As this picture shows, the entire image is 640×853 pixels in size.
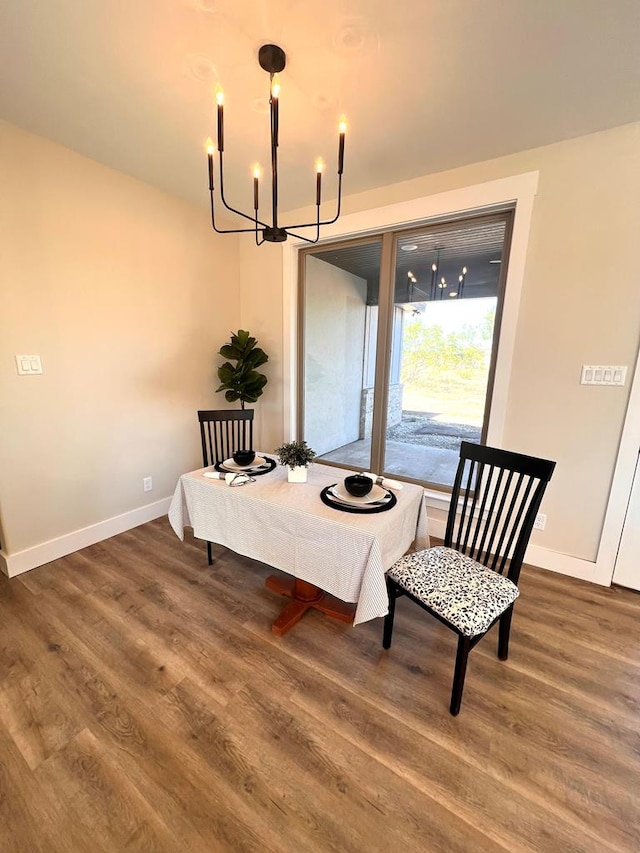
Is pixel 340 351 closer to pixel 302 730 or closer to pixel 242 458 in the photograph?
pixel 242 458

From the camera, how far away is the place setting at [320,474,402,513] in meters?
1.63

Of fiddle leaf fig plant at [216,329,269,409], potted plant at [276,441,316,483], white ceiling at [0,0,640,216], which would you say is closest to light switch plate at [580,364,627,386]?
white ceiling at [0,0,640,216]

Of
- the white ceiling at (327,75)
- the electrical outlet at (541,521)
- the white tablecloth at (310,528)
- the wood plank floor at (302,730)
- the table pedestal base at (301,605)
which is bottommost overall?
the wood plank floor at (302,730)

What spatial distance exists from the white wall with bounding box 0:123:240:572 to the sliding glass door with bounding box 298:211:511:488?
1127 mm

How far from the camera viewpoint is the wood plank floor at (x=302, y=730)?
42.9 inches

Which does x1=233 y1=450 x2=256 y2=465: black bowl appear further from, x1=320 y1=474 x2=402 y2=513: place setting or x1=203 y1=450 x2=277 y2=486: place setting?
x1=320 y1=474 x2=402 y2=513: place setting

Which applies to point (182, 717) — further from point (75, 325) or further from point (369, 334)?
point (369, 334)

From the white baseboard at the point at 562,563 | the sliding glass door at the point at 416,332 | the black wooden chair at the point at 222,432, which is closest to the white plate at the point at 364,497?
the black wooden chair at the point at 222,432

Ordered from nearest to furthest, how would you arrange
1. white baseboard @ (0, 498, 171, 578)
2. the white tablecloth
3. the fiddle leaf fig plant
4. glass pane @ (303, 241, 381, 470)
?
the white tablecloth
white baseboard @ (0, 498, 171, 578)
the fiddle leaf fig plant
glass pane @ (303, 241, 381, 470)

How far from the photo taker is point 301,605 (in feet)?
6.47

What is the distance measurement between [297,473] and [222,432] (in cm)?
99

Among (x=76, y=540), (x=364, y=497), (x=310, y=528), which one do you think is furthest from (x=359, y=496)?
(x=76, y=540)

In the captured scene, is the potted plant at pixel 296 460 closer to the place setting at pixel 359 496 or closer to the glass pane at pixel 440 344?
the place setting at pixel 359 496

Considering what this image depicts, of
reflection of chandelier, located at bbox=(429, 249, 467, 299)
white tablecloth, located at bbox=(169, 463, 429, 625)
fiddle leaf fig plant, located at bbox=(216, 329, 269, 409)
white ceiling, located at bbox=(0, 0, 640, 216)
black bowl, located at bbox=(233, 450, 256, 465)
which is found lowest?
white tablecloth, located at bbox=(169, 463, 429, 625)
